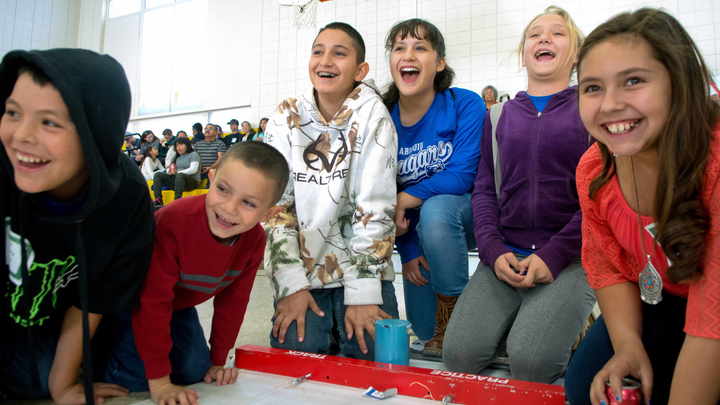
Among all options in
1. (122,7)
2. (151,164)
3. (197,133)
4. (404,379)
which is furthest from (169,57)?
(404,379)

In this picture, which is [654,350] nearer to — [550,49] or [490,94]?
[550,49]

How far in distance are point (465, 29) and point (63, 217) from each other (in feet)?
17.5

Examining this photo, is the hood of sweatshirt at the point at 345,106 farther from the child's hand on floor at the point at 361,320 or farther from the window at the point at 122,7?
the window at the point at 122,7

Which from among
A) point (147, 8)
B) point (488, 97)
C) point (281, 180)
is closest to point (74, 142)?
point (281, 180)

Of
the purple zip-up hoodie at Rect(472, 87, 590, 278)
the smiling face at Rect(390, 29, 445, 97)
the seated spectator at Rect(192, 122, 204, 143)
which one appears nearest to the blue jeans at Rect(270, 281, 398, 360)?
the purple zip-up hoodie at Rect(472, 87, 590, 278)

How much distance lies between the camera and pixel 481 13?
17.8ft

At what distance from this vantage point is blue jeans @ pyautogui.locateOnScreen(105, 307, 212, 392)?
107 centimetres

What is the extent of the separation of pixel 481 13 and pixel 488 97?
1100 millimetres

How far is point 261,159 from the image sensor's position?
109 cm

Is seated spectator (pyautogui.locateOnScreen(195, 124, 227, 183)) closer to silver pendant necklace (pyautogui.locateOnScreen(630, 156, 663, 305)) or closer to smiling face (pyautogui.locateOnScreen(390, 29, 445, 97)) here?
smiling face (pyautogui.locateOnScreen(390, 29, 445, 97))

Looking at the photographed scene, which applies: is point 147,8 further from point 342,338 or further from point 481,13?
point 342,338

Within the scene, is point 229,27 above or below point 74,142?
above

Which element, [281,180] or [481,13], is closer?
[281,180]

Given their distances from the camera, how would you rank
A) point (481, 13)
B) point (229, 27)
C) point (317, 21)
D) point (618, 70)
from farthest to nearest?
point (229, 27) → point (317, 21) → point (481, 13) → point (618, 70)
